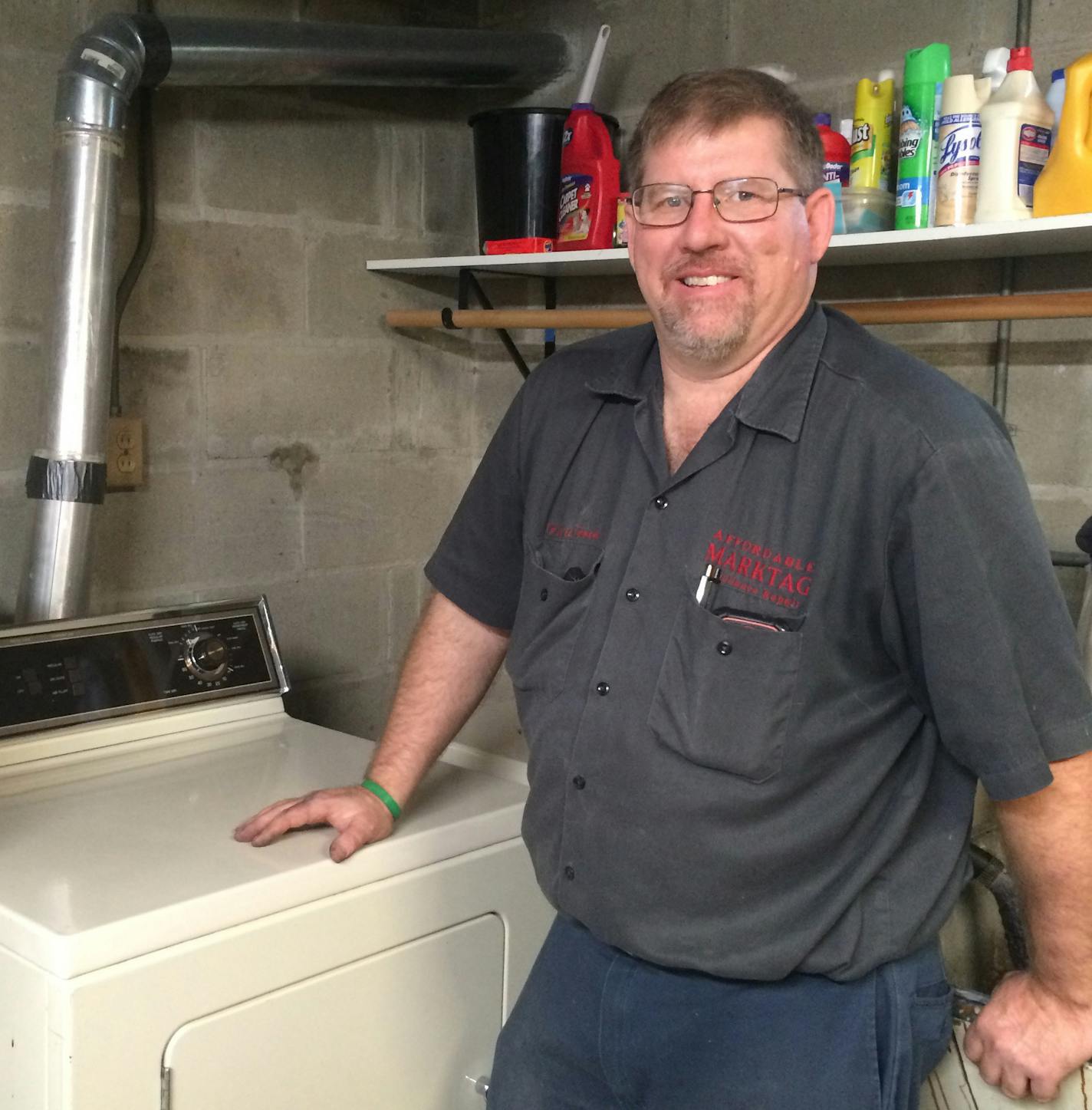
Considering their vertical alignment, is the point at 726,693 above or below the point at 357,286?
below

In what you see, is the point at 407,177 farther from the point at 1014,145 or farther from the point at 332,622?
the point at 1014,145

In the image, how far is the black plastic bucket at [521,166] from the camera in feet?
7.10

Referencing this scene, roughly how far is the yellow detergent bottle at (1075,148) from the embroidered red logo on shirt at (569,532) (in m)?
0.76

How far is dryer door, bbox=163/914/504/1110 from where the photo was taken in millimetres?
1244

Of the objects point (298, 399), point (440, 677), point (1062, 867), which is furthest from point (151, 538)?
point (1062, 867)

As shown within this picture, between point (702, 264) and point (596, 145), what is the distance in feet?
3.21

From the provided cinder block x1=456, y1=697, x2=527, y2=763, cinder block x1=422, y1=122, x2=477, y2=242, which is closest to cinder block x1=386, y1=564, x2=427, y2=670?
cinder block x1=456, y1=697, x2=527, y2=763

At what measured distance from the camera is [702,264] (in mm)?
1263

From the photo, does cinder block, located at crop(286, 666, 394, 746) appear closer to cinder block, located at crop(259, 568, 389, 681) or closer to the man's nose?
cinder block, located at crop(259, 568, 389, 681)

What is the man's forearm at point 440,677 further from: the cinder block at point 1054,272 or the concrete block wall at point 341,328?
the cinder block at point 1054,272

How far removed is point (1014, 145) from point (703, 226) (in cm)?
61

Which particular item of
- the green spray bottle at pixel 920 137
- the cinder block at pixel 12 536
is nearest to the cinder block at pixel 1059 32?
the green spray bottle at pixel 920 137

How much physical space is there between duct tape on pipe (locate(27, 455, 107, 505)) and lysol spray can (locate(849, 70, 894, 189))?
3.85 ft

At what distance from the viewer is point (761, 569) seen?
1.20 m
